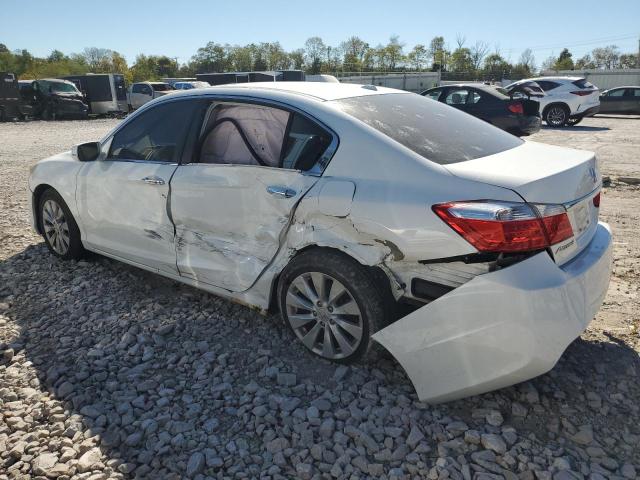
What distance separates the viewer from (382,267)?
2709 millimetres

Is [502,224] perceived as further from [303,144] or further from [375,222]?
[303,144]

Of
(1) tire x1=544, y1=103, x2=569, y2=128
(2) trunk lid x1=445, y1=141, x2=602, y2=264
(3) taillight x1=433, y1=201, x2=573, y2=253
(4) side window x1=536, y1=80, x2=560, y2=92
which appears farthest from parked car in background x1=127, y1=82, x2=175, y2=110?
(3) taillight x1=433, y1=201, x2=573, y2=253

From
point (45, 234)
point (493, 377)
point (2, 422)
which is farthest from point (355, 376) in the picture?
point (45, 234)

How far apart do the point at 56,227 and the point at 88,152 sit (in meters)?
0.90

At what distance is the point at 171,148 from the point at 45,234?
200 cm

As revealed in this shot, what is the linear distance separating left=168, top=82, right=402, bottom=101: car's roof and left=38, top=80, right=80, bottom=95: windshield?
2553cm

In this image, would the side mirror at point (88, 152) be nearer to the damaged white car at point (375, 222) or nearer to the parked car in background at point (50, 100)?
the damaged white car at point (375, 222)

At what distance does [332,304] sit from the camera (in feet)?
9.67

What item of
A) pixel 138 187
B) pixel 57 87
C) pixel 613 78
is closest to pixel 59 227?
pixel 138 187

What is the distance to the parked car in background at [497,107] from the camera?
1195 cm

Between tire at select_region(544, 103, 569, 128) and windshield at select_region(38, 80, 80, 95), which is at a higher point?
windshield at select_region(38, 80, 80, 95)

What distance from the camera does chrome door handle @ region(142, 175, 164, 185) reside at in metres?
3.61

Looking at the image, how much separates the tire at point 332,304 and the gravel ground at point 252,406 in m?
0.14

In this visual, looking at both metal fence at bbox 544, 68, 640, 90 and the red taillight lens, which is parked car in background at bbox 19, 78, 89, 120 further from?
metal fence at bbox 544, 68, 640, 90
